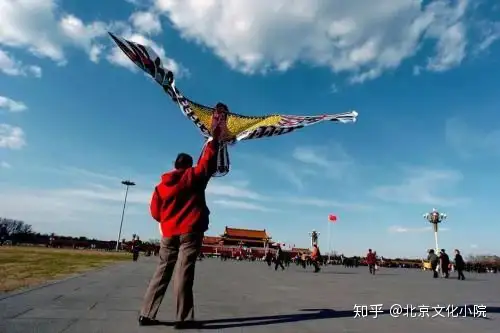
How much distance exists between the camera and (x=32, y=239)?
97625mm

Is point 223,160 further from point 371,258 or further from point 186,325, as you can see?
point 371,258

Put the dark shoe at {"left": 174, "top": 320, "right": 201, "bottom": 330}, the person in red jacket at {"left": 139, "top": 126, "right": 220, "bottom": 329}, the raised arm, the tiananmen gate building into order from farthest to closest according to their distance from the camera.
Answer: the tiananmen gate building < the raised arm < the person in red jacket at {"left": 139, "top": 126, "right": 220, "bottom": 329} < the dark shoe at {"left": 174, "top": 320, "right": 201, "bottom": 330}

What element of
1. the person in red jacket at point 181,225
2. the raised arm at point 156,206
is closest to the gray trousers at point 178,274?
the person in red jacket at point 181,225

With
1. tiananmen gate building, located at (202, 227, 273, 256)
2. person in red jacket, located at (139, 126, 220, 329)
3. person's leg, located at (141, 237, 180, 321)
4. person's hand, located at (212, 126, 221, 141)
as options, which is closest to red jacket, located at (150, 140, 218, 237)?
person in red jacket, located at (139, 126, 220, 329)

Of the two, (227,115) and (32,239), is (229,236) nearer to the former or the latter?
(32,239)

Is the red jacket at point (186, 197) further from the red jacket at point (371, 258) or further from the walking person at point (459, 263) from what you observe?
the red jacket at point (371, 258)

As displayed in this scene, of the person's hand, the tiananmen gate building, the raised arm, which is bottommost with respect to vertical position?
the raised arm

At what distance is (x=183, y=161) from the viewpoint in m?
6.16

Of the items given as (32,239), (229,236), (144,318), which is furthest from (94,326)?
(32,239)

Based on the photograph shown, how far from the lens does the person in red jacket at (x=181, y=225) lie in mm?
5547

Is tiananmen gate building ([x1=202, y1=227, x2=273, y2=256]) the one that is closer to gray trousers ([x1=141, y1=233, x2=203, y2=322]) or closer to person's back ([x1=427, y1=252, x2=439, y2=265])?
person's back ([x1=427, y1=252, x2=439, y2=265])

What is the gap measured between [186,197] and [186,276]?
1.05 meters

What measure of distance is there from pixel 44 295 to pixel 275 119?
5105 mm

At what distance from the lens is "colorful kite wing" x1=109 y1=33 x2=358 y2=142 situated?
6.37 meters
